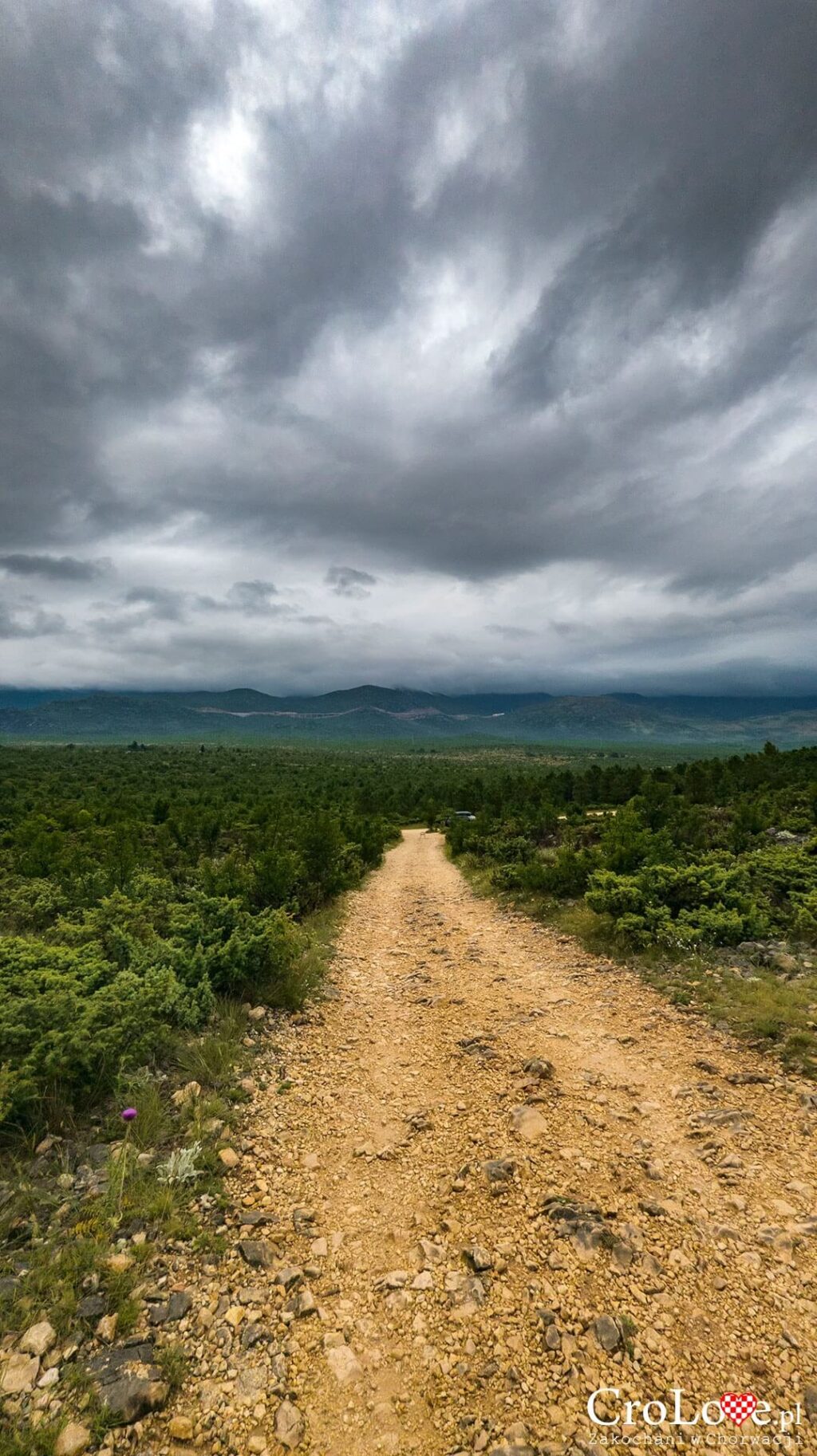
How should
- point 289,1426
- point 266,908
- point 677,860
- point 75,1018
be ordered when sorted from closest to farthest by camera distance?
point 289,1426
point 75,1018
point 266,908
point 677,860

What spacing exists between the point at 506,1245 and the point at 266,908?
800cm

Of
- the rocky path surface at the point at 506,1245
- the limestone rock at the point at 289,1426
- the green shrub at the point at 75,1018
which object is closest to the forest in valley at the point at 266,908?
the green shrub at the point at 75,1018

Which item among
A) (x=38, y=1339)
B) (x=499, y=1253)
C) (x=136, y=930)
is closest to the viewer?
(x=38, y=1339)

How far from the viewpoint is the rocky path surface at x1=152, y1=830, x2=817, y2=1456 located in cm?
350

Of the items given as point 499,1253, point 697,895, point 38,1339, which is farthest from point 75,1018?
point 697,895

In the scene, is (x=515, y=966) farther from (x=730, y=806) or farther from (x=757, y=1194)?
(x=730, y=806)

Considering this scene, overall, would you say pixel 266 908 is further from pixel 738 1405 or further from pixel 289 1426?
pixel 738 1405

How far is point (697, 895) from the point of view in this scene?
1199 cm

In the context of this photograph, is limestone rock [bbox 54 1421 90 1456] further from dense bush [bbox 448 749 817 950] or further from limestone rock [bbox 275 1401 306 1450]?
dense bush [bbox 448 749 817 950]

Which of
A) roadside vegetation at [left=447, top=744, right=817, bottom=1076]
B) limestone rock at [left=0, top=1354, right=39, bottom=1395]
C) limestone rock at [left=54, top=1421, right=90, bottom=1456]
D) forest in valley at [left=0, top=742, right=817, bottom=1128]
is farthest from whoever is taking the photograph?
roadside vegetation at [left=447, top=744, right=817, bottom=1076]

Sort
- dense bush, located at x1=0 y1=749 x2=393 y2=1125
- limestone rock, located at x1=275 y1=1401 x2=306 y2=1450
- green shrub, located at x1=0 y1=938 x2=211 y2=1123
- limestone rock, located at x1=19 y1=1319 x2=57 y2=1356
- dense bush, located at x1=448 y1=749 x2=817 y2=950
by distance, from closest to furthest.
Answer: limestone rock, located at x1=275 y1=1401 x2=306 y2=1450, limestone rock, located at x1=19 y1=1319 x2=57 y2=1356, green shrub, located at x1=0 y1=938 x2=211 y2=1123, dense bush, located at x1=0 y1=749 x2=393 y2=1125, dense bush, located at x1=448 y1=749 x2=817 y2=950

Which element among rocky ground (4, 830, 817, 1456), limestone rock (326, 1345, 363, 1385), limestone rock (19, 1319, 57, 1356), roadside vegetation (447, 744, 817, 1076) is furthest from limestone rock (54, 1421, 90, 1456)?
roadside vegetation (447, 744, 817, 1076)

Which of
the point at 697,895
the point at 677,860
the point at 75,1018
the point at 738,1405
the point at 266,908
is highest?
the point at 75,1018

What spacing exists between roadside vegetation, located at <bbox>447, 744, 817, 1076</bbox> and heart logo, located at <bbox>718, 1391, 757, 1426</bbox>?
4.35 metres
